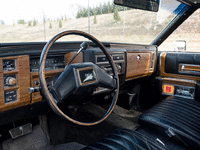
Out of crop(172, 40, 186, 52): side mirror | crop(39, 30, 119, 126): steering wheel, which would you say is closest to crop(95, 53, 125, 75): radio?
crop(39, 30, 119, 126): steering wheel

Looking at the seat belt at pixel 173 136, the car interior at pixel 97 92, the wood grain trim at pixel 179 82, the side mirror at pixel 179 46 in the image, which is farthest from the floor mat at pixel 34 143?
the side mirror at pixel 179 46

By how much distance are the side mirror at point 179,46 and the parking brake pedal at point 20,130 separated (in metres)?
2.49

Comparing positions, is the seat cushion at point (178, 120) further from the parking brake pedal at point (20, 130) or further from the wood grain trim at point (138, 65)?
the parking brake pedal at point (20, 130)

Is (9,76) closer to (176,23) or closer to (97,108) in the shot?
(97,108)

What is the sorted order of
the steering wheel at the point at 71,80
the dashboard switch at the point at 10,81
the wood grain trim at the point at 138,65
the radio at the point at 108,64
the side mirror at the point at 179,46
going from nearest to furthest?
the steering wheel at the point at 71,80 → the dashboard switch at the point at 10,81 → the radio at the point at 108,64 → the wood grain trim at the point at 138,65 → the side mirror at the point at 179,46

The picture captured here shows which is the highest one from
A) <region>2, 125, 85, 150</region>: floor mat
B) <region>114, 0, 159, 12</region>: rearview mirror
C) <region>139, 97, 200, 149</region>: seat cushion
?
<region>114, 0, 159, 12</region>: rearview mirror

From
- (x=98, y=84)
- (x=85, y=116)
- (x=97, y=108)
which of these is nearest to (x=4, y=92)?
(x=98, y=84)

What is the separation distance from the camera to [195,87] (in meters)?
2.49

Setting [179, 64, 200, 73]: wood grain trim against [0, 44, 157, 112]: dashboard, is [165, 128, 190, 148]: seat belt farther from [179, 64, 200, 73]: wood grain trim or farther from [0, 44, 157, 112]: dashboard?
[179, 64, 200, 73]: wood grain trim

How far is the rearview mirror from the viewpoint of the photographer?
6.94ft

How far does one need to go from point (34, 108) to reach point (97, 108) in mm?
1112

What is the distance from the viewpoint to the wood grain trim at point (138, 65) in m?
2.35

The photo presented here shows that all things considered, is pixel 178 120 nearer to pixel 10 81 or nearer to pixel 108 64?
pixel 108 64

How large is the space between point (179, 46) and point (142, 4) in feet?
3.77
